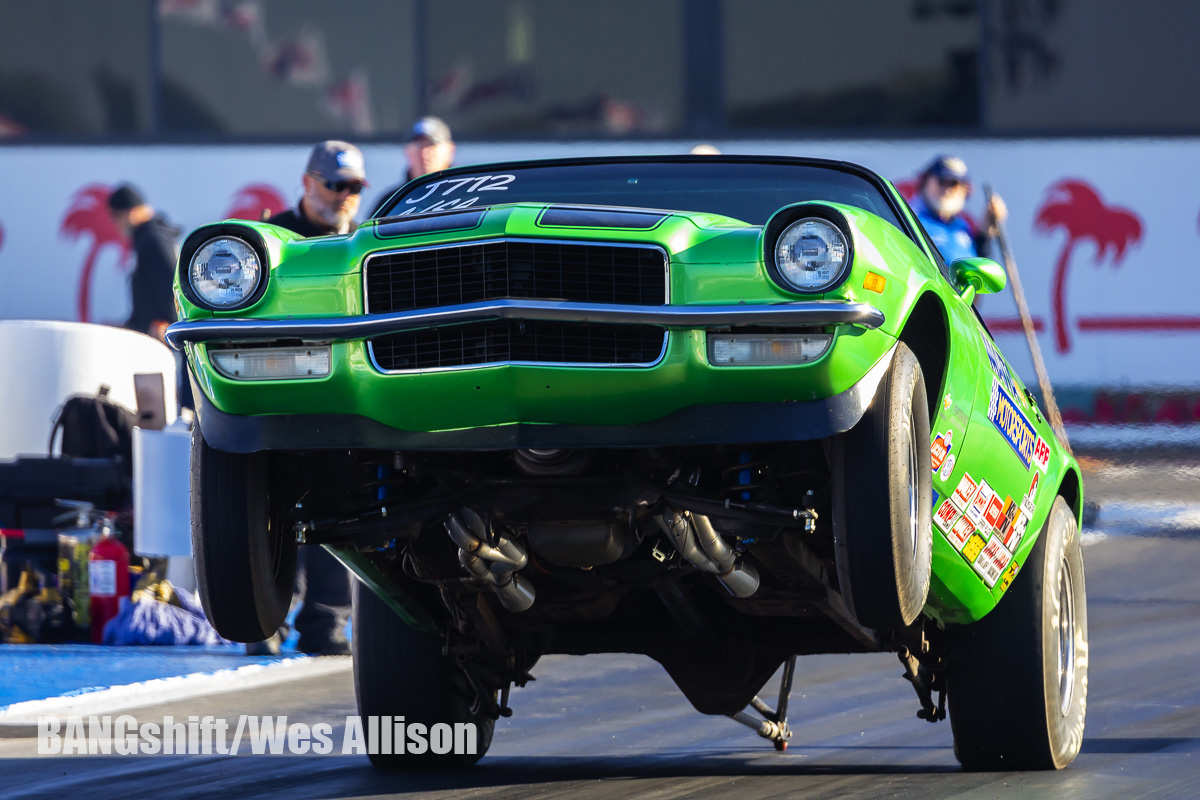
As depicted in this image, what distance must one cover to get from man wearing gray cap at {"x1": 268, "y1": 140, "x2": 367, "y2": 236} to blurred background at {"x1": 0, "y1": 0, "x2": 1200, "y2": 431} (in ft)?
12.4

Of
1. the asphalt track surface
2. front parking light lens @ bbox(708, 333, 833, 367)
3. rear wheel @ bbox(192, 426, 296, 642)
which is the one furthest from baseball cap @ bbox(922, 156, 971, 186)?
rear wheel @ bbox(192, 426, 296, 642)

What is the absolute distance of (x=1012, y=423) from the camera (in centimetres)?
579

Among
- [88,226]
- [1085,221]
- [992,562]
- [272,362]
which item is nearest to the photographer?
[272,362]

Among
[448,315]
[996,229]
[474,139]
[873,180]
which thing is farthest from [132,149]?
[448,315]

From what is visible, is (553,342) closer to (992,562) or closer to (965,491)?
(965,491)

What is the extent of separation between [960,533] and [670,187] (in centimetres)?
127

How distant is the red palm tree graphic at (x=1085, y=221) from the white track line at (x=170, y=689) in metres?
5.67

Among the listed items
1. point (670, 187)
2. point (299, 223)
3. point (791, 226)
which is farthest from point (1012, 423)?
point (299, 223)

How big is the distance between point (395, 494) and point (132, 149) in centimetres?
790

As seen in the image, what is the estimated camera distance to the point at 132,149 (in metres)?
12.4

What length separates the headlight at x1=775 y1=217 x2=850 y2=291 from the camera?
4609 millimetres

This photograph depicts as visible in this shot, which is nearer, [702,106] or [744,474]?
[744,474]

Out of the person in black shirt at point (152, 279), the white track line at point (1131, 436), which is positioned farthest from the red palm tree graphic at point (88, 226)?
the white track line at point (1131, 436)

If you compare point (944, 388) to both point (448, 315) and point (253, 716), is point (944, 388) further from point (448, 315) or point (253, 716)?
point (253, 716)
